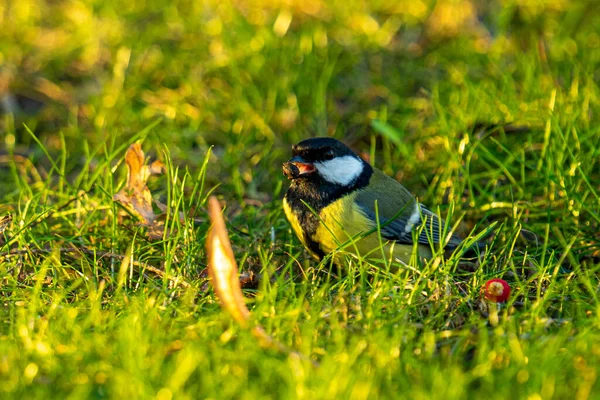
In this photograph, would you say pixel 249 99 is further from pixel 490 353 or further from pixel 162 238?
pixel 490 353

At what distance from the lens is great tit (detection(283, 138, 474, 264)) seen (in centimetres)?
300

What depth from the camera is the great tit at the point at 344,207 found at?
3000mm

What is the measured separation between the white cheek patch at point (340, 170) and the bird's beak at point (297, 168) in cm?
3

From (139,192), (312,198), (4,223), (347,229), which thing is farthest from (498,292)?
(4,223)

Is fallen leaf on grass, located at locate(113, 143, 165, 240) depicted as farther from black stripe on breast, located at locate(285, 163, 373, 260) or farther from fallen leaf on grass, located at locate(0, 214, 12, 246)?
black stripe on breast, located at locate(285, 163, 373, 260)

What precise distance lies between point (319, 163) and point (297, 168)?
89 millimetres

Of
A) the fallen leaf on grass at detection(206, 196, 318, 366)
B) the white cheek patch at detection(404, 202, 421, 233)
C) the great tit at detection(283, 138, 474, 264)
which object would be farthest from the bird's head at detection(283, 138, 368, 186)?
the fallen leaf on grass at detection(206, 196, 318, 366)

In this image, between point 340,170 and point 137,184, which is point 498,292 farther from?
point 137,184

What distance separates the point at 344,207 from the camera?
305 centimetres

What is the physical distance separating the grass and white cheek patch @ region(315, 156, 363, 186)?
325mm

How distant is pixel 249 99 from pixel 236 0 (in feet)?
4.67

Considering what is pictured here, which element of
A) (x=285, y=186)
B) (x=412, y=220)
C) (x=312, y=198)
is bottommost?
(x=285, y=186)

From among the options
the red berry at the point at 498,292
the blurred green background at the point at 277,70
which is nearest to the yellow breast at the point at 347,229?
the red berry at the point at 498,292

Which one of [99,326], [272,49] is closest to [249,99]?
[272,49]
